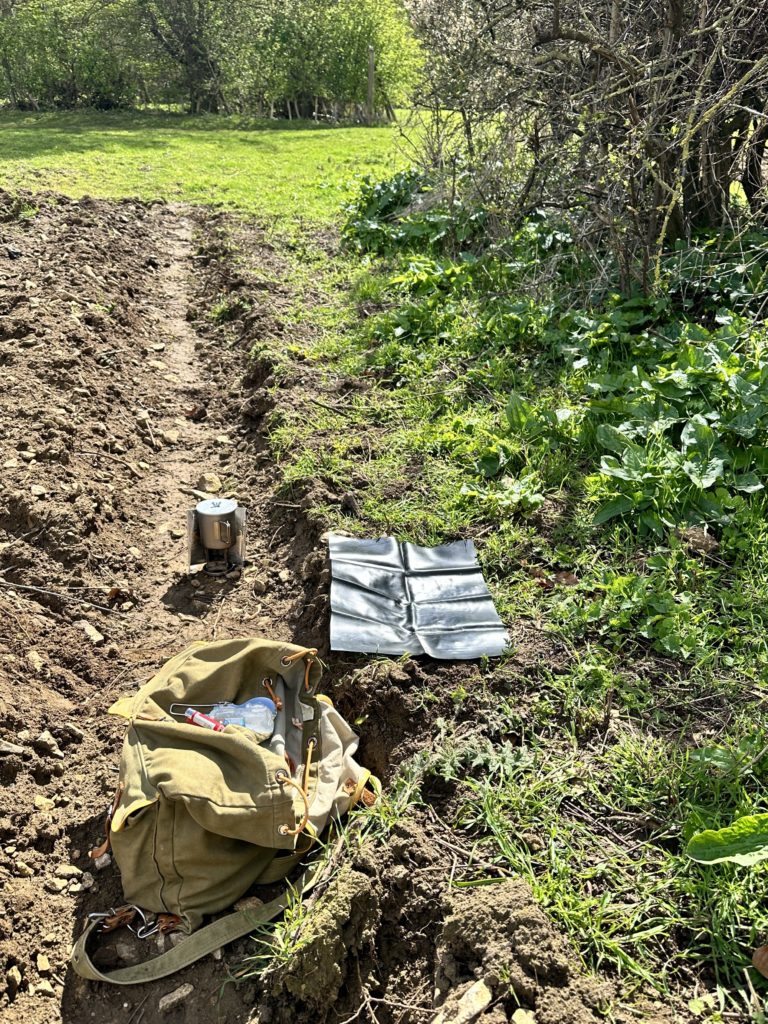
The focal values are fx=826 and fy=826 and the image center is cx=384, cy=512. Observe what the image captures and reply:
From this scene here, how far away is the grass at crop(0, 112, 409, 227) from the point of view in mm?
10930

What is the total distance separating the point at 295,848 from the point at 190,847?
0.34 meters

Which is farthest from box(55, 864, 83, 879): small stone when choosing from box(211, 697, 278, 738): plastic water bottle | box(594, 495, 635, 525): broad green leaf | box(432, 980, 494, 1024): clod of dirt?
box(594, 495, 635, 525): broad green leaf

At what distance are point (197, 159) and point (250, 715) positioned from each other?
13.5 m

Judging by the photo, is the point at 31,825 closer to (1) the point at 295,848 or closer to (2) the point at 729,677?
(1) the point at 295,848

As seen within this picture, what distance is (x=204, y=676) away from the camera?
2.99 metres

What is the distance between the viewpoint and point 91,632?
3779mm

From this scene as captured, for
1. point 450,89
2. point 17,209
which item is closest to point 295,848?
point 450,89

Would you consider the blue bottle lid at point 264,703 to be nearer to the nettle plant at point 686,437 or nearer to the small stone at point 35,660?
the small stone at point 35,660

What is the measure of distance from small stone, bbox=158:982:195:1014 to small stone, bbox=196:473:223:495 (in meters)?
2.88

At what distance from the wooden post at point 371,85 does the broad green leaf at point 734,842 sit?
2172 centimetres

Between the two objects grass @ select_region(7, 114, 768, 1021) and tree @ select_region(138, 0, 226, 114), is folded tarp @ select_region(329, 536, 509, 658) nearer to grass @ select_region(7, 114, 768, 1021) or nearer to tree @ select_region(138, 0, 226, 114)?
grass @ select_region(7, 114, 768, 1021)

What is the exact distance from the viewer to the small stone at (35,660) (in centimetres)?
346

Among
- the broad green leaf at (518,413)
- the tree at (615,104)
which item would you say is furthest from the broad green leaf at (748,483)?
the tree at (615,104)

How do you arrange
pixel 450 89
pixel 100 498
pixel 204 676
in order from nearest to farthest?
pixel 204 676 < pixel 100 498 < pixel 450 89
